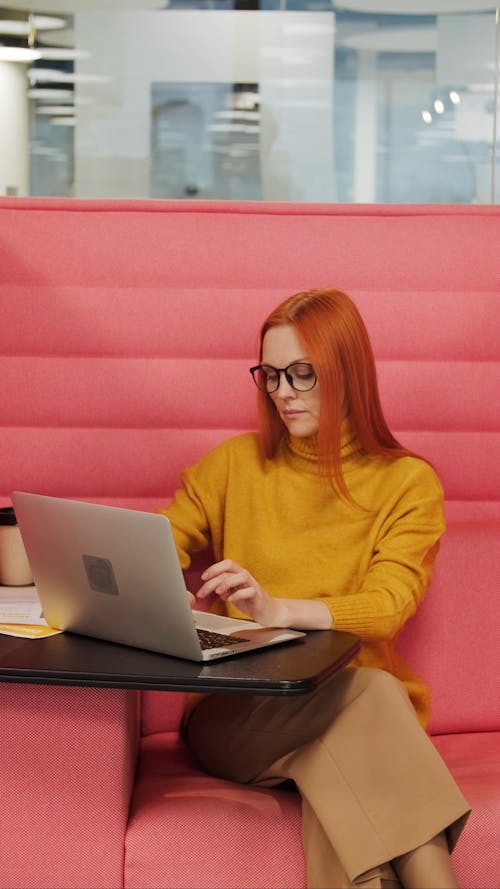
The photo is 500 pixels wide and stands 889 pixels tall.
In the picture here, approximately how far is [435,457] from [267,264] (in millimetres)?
528

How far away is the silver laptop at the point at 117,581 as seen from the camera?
169 cm

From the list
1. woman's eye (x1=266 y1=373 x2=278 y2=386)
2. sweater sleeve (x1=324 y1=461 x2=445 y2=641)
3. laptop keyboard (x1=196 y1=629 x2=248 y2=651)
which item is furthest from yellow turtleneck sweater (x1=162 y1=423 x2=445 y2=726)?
laptop keyboard (x1=196 y1=629 x2=248 y2=651)

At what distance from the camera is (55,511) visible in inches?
70.3

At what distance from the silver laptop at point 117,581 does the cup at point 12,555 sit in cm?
39

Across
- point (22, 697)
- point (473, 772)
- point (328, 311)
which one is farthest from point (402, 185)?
point (22, 697)

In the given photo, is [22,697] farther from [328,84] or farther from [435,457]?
[328,84]

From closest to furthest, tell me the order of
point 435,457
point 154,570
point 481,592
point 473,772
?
point 154,570
point 473,772
point 481,592
point 435,457

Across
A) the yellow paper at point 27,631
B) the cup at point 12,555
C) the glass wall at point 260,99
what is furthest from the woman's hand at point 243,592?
the glass wall at point 260,99

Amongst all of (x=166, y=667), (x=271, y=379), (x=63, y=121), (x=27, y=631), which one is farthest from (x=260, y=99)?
(x=166, y=667)

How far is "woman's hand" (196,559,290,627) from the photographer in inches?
72.1

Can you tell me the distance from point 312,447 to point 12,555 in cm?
59

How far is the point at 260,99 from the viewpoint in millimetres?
3750

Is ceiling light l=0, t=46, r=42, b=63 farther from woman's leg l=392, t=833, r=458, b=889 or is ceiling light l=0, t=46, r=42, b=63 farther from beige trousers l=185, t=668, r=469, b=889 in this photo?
woman's leg l=392, t=833, r=458, b=889

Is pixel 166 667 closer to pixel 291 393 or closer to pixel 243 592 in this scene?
pixel 243 592
